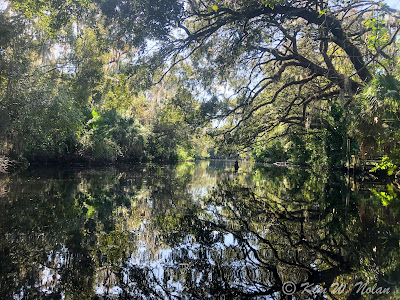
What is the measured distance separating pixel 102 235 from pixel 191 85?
826 cm

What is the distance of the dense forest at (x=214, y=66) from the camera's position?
25.1 feet

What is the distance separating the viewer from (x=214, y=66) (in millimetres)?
9617

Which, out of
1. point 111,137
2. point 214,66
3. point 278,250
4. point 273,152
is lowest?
point 278,250

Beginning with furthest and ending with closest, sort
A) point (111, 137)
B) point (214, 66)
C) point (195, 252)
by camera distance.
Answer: point (111, 137) < point (214, 66) < point (195, 252)

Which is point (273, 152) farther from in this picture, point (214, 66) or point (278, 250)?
point (278, 250)

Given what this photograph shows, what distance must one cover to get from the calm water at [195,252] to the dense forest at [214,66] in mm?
4772

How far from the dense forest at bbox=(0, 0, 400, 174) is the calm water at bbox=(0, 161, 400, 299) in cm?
477

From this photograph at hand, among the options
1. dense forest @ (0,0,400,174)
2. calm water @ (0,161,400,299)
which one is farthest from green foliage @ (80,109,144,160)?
calm water @ (0,161,400,299)

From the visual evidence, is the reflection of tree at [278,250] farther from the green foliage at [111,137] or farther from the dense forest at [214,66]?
the green foliage at [111,137]

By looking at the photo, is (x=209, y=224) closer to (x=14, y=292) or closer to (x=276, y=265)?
(x=276, y=265)

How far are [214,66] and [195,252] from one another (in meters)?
7.66

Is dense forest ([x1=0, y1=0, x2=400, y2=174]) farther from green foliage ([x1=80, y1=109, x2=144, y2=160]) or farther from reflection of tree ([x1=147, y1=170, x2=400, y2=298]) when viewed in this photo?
reflection of tree ([x1=147, y1=170, x2=400, y2=298])

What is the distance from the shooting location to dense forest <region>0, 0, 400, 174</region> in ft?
25.1

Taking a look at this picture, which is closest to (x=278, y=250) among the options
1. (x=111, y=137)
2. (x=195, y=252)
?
(x=195, y=252)
